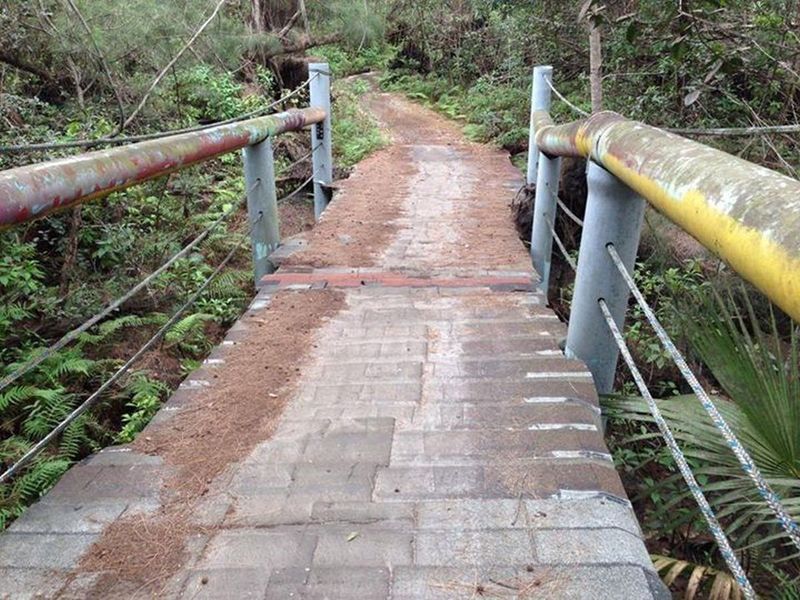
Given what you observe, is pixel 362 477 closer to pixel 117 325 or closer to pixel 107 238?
pixel 117 325

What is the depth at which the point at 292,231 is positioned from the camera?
877 centimetres

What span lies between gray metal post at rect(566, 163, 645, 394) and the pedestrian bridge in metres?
0.03

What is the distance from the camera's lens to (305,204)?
10062mm

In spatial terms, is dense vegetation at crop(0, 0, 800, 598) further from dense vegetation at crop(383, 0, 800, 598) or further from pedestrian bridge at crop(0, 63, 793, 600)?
pedestrian bridge at crop(0, 63, 793, 600)

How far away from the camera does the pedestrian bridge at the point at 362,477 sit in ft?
5.15

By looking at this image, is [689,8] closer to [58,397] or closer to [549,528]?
[549,528]

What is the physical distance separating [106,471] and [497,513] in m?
1.23

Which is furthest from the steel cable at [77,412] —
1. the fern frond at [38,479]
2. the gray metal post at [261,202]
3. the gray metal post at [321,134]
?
the gray metal post at [321,134]

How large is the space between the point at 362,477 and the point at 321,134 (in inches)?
230

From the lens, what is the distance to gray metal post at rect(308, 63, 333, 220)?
7.06 m

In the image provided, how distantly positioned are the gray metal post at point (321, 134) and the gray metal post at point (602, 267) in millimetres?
4781

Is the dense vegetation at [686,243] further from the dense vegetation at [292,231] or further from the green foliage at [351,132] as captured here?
the green foliage at [351,132]

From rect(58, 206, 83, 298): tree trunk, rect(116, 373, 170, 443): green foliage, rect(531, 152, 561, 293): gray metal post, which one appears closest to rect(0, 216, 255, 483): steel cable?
rect(116, 373, 170, 443): green foliage

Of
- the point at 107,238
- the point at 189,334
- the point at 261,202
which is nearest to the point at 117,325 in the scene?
the point at 189,334
